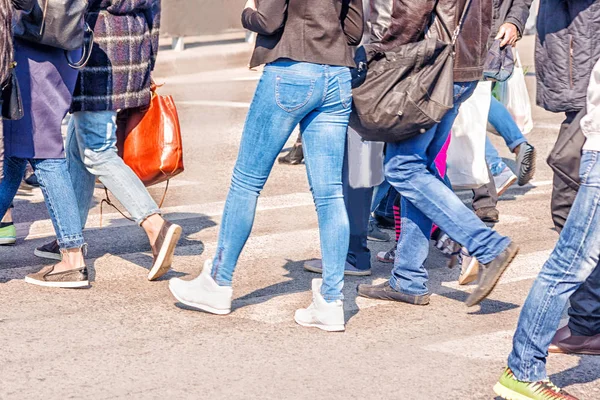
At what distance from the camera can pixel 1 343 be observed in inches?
195

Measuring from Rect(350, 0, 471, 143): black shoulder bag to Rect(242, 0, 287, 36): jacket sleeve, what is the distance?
506 millimetres

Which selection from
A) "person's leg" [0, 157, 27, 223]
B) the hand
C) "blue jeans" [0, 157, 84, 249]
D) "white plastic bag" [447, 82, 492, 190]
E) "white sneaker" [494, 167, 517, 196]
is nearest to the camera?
"blue jeans" [0, 157, 84, 249]

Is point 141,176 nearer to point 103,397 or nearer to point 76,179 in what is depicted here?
point 76,179

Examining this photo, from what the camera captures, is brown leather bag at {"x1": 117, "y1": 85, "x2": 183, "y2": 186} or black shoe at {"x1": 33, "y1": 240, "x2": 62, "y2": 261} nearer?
brown leather bag at {"x1": 117, "y1": 85, "x2": 183, "y2": 186}

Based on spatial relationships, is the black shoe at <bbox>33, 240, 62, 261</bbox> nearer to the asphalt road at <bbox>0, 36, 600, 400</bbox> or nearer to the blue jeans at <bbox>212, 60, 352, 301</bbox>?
the asphalt road at <bbox>0, 36, 600, 400</bbox>

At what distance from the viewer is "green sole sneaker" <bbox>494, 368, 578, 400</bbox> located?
4.21 metres

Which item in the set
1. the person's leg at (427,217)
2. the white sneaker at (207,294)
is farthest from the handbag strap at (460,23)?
the white sneaker at (207,294)

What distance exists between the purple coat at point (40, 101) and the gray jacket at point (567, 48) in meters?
2.27

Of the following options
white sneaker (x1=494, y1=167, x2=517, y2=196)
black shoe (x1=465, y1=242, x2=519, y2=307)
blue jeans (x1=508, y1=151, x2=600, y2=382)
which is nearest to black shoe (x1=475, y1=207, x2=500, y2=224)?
white sneaker (x1=494, y1=167, x2=517, y2=196)

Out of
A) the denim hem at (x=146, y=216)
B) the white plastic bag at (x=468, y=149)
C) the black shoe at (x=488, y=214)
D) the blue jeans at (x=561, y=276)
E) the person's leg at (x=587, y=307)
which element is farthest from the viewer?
the black shoe at (x=488, y=214)

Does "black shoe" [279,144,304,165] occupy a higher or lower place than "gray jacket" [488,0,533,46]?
lower

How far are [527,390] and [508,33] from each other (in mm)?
2983

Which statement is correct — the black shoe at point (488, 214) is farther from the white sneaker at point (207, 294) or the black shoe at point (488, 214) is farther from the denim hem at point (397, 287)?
the white sneaker at point (207, 294)

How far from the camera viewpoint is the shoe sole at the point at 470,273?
5871mm
